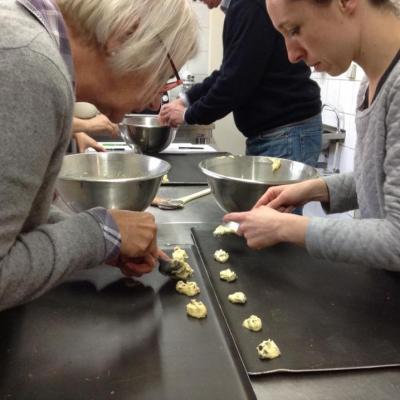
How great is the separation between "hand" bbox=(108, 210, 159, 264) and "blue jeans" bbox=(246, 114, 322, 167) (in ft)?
3.35

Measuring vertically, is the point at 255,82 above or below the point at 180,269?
above

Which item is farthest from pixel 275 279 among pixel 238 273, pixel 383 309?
pixel 383 309

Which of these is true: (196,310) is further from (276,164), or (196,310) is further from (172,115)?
(172,115)

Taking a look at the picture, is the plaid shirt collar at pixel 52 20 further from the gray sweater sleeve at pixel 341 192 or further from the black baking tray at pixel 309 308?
the gray sweater sleeve at pixel 341 192

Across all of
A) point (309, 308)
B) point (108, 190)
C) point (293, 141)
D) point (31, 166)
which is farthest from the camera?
point (293, 141)

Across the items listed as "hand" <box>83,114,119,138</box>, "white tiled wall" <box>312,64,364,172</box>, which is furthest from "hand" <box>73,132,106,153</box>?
"white tiled wall" <box>312,64,364,172</box>

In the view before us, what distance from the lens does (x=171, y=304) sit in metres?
0.74

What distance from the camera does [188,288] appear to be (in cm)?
77

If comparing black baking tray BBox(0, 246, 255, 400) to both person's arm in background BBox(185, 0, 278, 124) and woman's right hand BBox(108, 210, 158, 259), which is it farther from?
person's arm in background BBox(185, 0, 278, 124)

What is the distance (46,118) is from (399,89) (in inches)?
21.1

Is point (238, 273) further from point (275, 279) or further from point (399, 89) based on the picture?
point (399, 89)

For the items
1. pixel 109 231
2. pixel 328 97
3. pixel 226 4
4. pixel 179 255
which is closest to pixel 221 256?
pixel 179 255

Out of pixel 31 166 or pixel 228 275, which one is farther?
pixel 228 275

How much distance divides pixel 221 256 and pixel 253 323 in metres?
0.24
